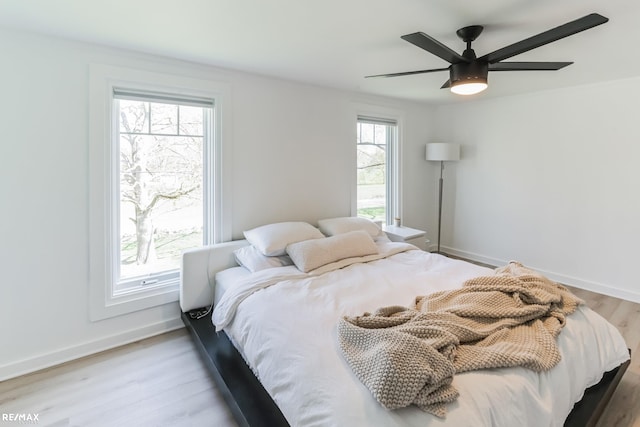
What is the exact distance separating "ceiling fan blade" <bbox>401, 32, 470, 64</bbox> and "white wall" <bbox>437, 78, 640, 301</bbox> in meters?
2.45

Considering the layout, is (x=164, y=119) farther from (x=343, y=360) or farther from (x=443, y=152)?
(x=443, y=152)

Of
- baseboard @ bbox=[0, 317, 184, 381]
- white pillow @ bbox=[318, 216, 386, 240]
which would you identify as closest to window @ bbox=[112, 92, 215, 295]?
baseboard @ bbox=[0, 317, 184, 381]

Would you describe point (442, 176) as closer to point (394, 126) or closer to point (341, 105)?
point (394, 126)

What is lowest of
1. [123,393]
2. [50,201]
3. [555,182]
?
[123,393]

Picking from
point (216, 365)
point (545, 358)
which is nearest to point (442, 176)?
point (545, 358)

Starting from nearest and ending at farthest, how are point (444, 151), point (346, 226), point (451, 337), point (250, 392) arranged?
point (451, 337) < point (250, 392) < point (346, 226) < point (444, 151)

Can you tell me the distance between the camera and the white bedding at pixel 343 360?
46.8 inches

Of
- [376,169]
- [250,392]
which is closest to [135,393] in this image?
[250,392]

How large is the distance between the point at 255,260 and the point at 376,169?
91.2 inches

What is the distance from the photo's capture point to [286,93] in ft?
10.8

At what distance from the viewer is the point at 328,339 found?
5.08ft

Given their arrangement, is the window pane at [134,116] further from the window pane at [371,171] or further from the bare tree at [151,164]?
the window pane at [371,171]

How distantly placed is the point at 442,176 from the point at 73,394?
473cm

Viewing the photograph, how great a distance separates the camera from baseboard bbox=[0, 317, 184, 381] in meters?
2.17
